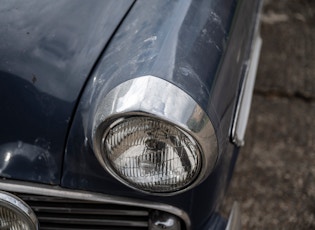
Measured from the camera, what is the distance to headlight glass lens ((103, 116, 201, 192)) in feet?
4.10

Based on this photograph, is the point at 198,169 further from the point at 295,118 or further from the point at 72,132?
the point at 295,118

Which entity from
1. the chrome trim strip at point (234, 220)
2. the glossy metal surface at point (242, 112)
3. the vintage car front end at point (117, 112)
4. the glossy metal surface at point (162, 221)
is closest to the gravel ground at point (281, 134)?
the chrome trim strip at point (234, 220)

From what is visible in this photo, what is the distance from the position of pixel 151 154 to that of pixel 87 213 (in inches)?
12.5

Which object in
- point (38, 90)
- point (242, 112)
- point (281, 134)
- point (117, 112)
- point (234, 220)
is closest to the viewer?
point (117, 112)

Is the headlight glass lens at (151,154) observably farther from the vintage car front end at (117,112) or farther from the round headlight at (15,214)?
the round headlight at (15,214)

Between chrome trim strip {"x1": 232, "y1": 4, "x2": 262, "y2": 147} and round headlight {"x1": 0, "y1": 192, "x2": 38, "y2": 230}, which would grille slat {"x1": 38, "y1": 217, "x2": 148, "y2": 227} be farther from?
chrome trim strip {"x1": 232, "y1": 4, "x2": 262, "y2": 147}

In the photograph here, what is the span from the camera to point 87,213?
59.3 inches

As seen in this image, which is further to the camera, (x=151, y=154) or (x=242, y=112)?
(x=242, y=112)

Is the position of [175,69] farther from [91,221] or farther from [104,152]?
[91,221]

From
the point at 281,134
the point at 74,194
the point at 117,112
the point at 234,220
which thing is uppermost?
the point at 117,112

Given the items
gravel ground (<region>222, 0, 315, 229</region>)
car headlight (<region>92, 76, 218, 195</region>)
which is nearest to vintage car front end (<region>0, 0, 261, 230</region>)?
car headlight (<region>92, 76, 218, 195</region>)

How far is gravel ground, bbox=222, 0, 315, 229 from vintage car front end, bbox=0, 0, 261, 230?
0.60 meters

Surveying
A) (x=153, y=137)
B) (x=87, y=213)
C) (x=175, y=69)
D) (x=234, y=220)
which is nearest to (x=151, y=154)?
(x=153, y=137)

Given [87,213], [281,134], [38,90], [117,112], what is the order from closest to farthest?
[117,112], [38,90], [87,213], [281,134]
